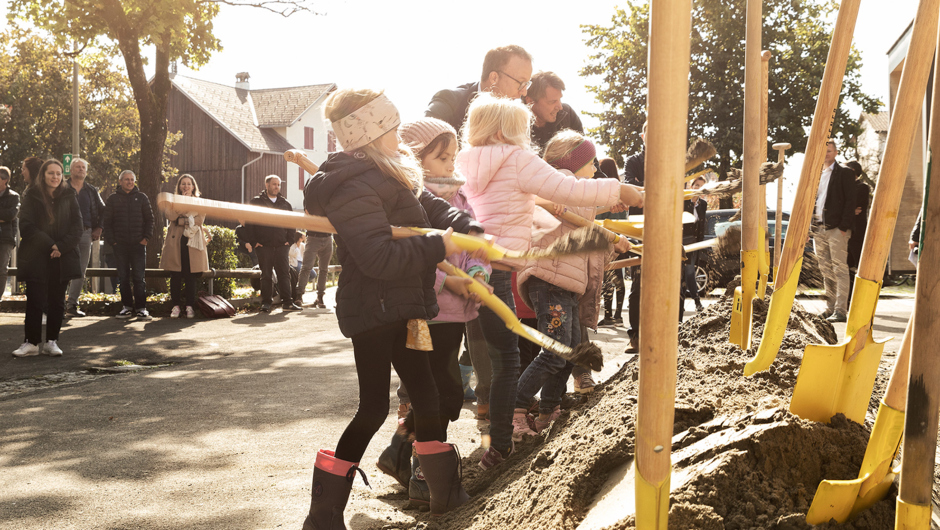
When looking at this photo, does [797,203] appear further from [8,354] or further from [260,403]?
[8,354]

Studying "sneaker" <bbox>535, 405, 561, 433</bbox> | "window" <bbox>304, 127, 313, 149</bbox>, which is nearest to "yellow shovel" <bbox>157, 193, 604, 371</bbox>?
"sneaker" <bbox>535, 405, 561, 433</bbox>

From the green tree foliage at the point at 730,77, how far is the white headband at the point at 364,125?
84.5ft

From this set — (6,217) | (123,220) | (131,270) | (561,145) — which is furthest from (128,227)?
(561,145)

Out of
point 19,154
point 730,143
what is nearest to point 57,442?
point 730,143

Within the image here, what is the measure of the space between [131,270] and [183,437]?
286 inches

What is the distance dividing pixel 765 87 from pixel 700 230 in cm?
717

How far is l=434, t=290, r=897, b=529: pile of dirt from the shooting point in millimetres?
1876

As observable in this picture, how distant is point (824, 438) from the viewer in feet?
6.76

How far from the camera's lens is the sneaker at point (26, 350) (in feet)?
23.0

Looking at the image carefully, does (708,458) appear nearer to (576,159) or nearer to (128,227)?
(576,159)

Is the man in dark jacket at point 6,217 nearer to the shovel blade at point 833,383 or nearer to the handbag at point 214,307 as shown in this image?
the handbag at point 214,307

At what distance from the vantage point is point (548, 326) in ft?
12.3

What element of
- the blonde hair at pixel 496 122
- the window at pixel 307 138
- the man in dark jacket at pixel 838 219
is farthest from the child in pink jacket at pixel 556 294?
the window at pixel 307 138

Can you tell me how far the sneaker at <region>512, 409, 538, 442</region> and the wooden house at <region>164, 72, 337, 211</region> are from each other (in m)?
38.0
